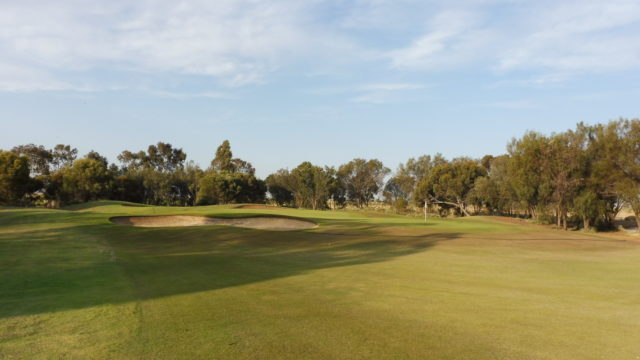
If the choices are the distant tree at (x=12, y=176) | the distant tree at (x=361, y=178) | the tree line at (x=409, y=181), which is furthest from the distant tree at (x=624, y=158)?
the distant tree at (x=12, y=176)

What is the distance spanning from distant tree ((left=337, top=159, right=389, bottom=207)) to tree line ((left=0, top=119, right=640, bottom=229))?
0.28 metres

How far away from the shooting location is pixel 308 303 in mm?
9719

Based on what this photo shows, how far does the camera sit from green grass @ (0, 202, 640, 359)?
6578 millimetres

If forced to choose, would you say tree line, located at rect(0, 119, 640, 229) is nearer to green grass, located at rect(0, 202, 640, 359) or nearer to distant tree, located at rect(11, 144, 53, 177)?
distant tree, located at rect(11, 144, 53, 177)

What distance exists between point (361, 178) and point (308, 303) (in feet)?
332

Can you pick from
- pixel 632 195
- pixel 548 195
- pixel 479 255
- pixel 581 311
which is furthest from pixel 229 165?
pixel 581 311

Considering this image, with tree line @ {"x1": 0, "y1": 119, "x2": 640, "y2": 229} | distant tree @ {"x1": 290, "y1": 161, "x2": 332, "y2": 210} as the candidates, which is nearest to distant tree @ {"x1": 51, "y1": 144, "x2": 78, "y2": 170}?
tree line @ {"x1": 0, "y1": 119, "x2": 640, "y2": 229}

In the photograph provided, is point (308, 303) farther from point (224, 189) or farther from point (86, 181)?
point (224, 189)

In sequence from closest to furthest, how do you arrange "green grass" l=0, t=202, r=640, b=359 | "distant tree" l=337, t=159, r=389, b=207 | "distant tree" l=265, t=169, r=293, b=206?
"green grass" l=0, t=202, r=640, b=359 < "distant tree" l=265, t=169, r=293, b=206 < "distant tree" l=337, t=159, r=389, b=207

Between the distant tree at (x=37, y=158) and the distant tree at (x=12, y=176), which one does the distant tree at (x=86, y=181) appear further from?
the distant tree at (x=37, y=158)

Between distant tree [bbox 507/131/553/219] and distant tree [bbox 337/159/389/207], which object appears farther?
distant tree [bbox 337/159/389/207]

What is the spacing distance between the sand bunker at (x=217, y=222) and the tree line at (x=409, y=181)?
103ft

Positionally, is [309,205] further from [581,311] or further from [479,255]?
[581,311]

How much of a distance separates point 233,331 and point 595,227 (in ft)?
195
